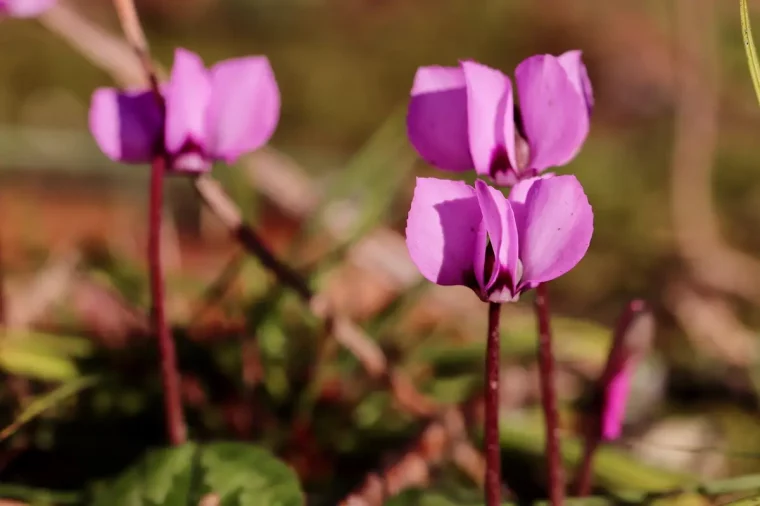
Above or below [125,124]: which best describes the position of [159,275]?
below

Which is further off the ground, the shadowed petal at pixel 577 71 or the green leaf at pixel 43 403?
the shadowed petal at pixel 577 71

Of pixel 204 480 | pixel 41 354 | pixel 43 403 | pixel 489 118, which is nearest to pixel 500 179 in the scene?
pixel 489 118

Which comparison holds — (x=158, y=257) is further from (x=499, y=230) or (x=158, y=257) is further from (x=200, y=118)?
(x=499, y=230)

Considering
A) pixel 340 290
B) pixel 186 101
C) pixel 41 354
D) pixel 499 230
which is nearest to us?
pixel 499 230

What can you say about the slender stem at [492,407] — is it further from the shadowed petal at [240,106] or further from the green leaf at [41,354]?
the green leaf at [41,354]

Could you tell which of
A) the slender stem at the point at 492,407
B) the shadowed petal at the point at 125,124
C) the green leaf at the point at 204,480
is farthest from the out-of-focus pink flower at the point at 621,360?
the shadowed petal at the point at 125,124

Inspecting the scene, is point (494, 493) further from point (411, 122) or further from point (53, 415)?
point (53, 415)

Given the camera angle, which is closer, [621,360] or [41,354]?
[621,360]
